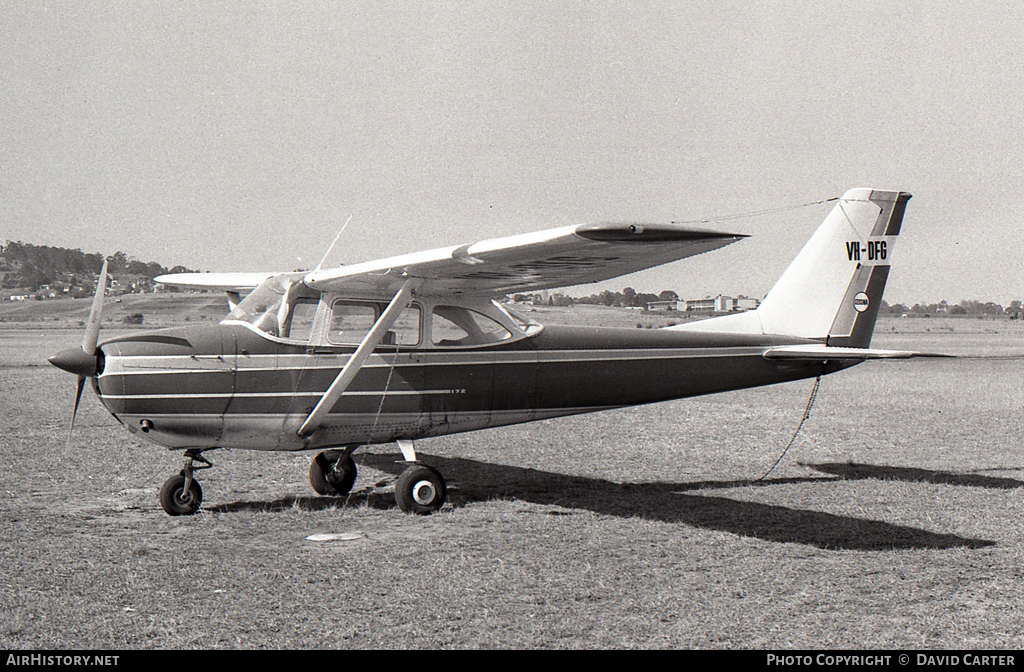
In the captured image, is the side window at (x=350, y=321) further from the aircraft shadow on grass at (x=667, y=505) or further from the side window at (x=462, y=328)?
the aircraft shadow on grass at (x=667, y=505)

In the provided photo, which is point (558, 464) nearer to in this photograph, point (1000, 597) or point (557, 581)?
point (557, 581)

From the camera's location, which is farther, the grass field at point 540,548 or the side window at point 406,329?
the side window at point 406,329

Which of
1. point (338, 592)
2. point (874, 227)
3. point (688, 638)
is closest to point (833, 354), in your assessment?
point (874, 227)

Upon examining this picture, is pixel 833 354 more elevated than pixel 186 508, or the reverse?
pixel 833 354

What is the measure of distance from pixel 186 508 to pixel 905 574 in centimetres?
610

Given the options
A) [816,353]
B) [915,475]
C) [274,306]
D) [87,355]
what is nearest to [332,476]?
[274,306]

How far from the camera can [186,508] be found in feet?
24.5

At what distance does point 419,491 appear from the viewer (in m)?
7.66

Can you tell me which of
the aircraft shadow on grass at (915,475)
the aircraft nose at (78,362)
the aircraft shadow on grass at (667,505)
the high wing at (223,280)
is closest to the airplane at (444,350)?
the aircraft nose at (78,362)

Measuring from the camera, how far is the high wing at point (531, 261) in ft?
18.3

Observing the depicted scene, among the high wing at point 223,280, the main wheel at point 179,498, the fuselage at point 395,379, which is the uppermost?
the high wing at point 223,280

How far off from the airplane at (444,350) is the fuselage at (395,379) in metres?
0.02

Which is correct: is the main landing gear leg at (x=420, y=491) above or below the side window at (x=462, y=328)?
below

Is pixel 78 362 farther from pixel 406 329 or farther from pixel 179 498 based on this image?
pixel 406 329
